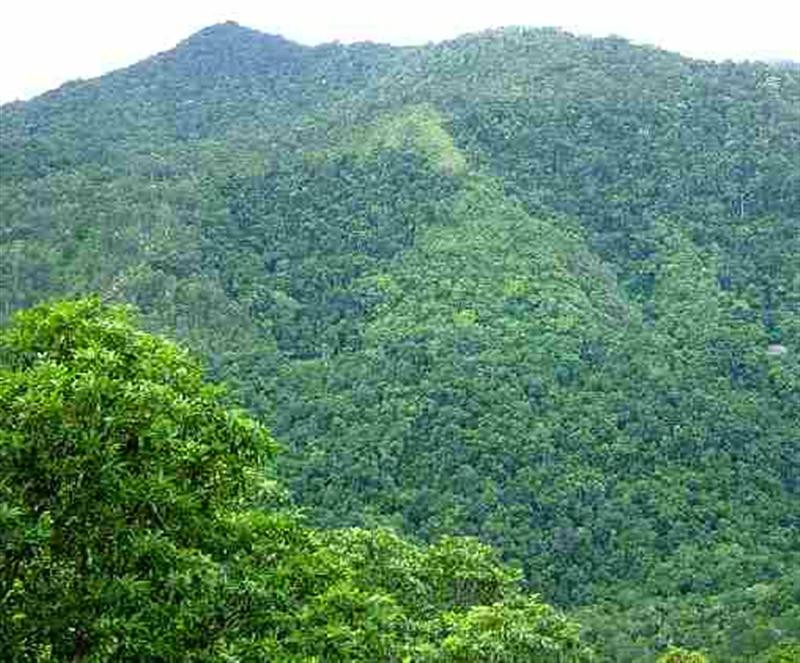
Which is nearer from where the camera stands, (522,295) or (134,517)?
(134,517)

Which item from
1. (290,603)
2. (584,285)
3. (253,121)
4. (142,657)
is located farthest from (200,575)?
(253,121)

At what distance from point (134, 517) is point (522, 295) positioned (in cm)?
6823

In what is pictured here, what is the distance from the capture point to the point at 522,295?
7569 cm

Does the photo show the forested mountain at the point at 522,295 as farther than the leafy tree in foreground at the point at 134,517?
Yes

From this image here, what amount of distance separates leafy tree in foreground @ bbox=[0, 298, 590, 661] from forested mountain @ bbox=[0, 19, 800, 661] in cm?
2490

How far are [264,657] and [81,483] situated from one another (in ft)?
7.39

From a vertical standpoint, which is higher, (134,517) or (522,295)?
(134,517)

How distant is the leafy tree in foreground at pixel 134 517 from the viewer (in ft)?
25.8

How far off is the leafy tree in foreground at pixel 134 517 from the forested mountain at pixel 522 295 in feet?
81.7

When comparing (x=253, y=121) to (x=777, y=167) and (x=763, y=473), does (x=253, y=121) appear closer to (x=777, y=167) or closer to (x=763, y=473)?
(x=777, y=167)

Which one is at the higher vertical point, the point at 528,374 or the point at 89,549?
the point at 89,549

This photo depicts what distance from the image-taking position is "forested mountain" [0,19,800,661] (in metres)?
55.4

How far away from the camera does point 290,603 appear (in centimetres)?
1049

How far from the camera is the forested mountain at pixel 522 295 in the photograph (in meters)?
55.4
